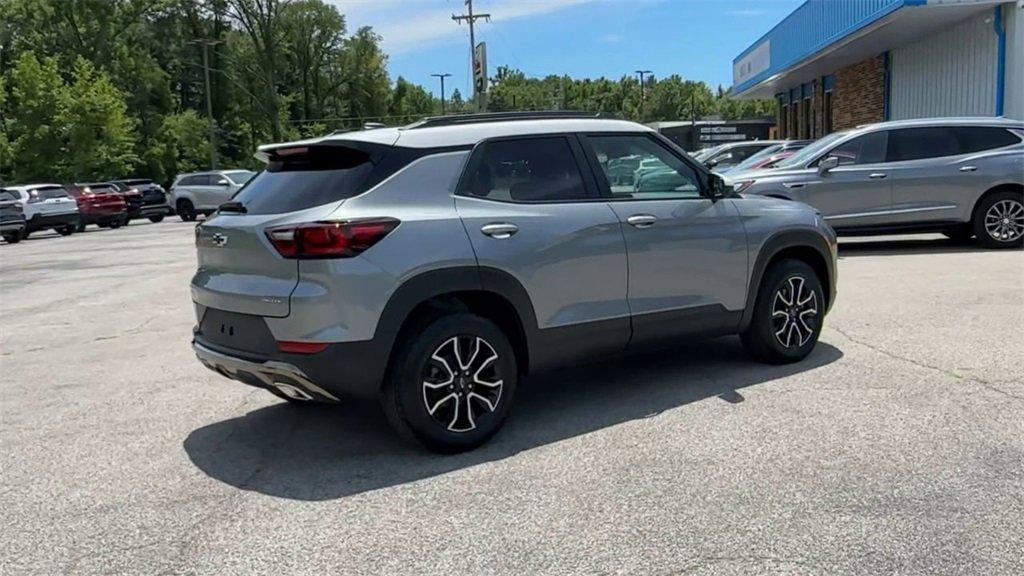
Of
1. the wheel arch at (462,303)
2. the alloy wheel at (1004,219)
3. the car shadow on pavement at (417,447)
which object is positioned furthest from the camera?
the alloy wheel at (1004,219)

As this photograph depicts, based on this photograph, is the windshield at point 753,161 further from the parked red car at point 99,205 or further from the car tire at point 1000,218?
the parked red car at point 99,205

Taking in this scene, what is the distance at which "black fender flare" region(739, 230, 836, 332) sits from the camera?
5.82 meters

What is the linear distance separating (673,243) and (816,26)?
20.9 meters

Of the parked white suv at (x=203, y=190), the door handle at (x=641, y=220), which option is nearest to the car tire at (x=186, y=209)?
the parked white suv at (x=203, y=190)

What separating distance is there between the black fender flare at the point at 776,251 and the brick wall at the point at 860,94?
2052 cm

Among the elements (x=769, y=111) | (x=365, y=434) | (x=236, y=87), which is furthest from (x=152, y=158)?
(x=769, y=111)

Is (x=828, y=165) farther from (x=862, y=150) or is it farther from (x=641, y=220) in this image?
(x=641, y=220)

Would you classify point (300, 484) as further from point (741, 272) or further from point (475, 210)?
point (741, 272)

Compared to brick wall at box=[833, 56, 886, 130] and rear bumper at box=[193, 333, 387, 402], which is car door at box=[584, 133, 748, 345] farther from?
brick wall at box=[833, 56, 886, 130]

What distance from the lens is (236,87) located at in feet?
218

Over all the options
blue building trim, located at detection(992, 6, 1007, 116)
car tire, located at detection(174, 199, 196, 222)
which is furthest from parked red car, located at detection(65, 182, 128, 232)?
blue building trim, located at detection(992, 6, 1007, 116)

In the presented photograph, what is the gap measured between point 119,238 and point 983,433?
2468 cm

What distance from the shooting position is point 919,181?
11.7 metres

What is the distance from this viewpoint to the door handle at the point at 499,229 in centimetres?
461
